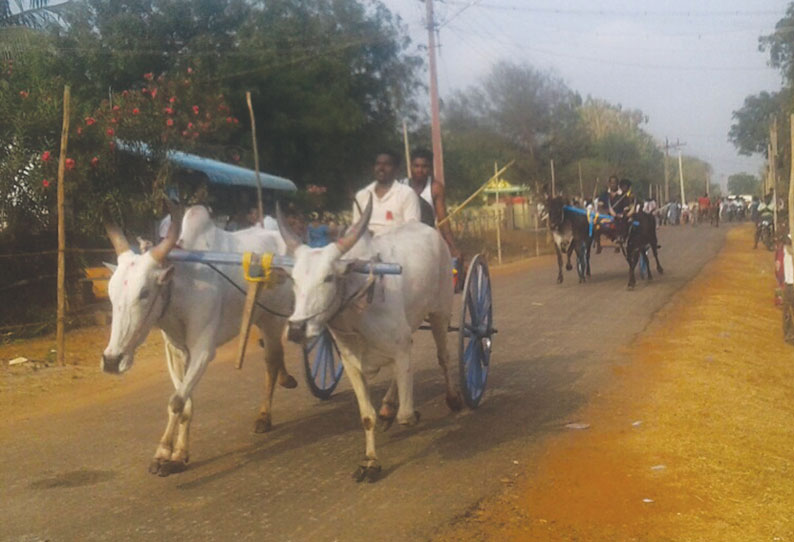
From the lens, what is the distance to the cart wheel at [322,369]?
7762 mm

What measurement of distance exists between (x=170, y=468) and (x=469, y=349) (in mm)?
2670

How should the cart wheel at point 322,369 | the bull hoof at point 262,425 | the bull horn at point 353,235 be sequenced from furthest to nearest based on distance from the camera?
1. the cart wheel at point 322,369
2. the bull hoof at point 262,425
3. the bull horn at point 353,235

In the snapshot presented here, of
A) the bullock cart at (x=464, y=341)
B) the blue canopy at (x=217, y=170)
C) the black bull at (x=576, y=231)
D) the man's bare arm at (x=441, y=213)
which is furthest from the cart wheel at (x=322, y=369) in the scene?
the black bull at (x=576, y=231)

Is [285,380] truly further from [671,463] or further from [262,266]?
[671,463]

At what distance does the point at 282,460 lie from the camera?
6301 mm

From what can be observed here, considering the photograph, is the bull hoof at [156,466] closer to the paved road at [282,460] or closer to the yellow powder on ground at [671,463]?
the paved road at [282,460]

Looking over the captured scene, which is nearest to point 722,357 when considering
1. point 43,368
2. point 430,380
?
point 430,380

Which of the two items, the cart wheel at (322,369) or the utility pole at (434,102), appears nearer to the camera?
the cart wheel at (322,369)

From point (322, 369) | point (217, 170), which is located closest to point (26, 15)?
point (217, 170)

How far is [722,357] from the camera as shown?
10.2m

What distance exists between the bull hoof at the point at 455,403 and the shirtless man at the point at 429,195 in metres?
1.27

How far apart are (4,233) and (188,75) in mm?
7017

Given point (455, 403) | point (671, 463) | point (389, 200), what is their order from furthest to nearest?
point (455, 403), point (389, 200), point (671, 463)

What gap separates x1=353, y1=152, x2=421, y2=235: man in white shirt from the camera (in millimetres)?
7160
